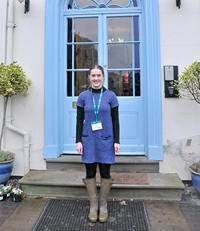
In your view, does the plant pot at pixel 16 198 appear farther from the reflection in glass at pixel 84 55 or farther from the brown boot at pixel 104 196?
the reflection in glass at pixel 84 55

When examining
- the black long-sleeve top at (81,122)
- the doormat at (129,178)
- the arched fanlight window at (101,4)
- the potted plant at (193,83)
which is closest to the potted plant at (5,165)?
the doormat at (129,178)

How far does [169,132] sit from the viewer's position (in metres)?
3.35

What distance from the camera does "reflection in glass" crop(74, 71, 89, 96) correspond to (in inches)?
147

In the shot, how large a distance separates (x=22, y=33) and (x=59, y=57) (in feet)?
2.78

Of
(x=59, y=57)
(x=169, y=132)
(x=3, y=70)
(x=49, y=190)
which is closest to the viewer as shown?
(x=49, y=190)

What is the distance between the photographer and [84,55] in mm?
3744

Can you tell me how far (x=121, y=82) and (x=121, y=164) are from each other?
1.53 m

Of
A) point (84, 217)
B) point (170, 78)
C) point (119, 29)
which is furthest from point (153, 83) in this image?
point (84, 217)

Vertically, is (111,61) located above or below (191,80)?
above

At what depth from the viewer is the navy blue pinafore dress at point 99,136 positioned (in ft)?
7.41

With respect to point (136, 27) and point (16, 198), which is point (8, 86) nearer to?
point (16, 198)

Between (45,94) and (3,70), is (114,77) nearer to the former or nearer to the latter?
(45,94)

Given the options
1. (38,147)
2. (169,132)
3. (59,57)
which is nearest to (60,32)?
(59,57)

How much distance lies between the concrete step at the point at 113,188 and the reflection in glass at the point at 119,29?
2.61 m
